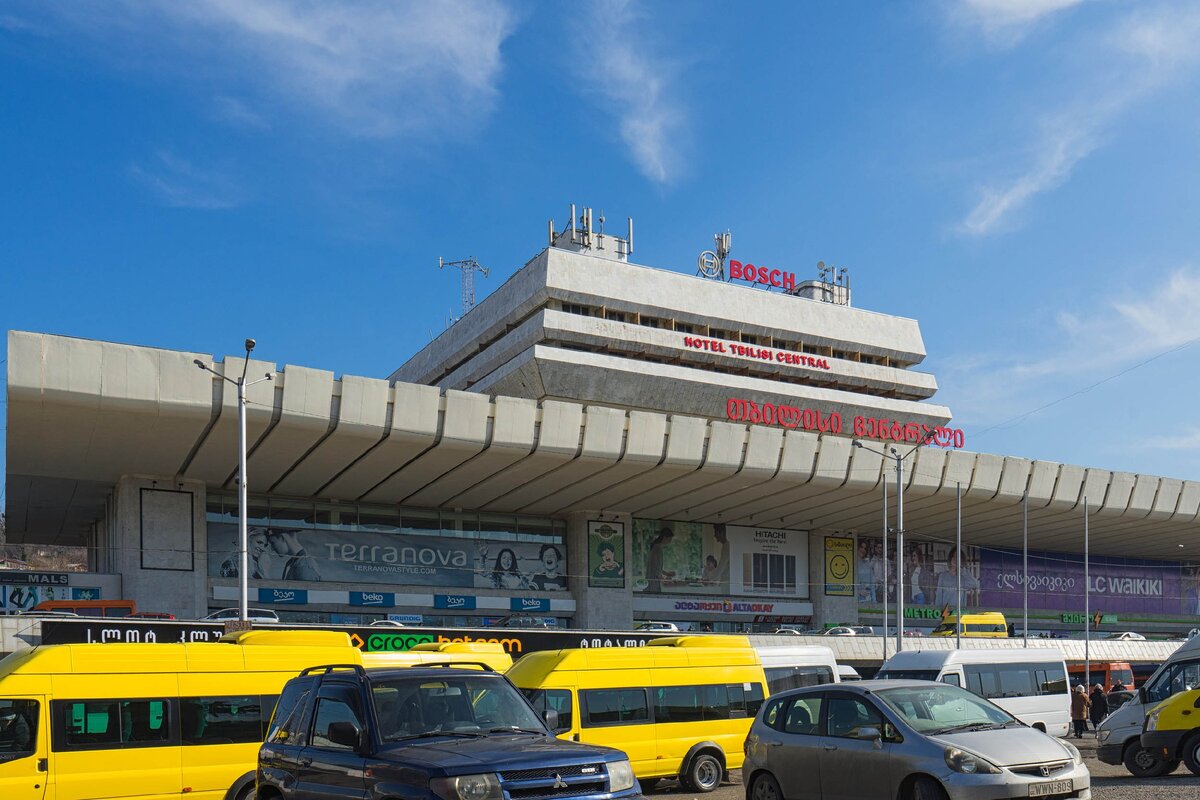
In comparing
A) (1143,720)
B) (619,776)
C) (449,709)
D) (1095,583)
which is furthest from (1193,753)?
(1095,583)

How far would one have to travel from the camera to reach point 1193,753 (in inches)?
616

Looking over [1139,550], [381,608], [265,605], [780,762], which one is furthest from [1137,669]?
[780,762]

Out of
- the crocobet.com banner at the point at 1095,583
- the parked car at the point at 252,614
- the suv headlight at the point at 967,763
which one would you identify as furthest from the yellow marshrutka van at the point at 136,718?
the crocobet.com banner at the point at 1095,583

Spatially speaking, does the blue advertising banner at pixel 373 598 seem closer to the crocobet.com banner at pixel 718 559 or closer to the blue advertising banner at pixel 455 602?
the blue advertising banner at pixel 455 602

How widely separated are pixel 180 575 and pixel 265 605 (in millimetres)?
4499

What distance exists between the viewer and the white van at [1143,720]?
16375 millimetres

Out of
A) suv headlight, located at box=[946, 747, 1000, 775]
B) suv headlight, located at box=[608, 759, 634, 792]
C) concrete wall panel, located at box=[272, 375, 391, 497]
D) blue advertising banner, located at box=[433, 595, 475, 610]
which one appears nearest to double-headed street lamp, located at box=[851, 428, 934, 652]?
blue advertising banner, located at box=[433, 595, 475, 610]

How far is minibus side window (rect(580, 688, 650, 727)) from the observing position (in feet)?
57.7

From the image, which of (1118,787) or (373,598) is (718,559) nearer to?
(373,598)

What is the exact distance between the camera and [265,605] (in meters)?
47.2

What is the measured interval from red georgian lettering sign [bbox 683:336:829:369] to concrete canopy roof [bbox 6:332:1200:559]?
1404cm

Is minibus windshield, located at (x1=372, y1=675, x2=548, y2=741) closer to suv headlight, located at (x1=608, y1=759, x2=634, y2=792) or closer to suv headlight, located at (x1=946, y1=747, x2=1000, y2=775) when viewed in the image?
suv headlight, located at (x1=608, y1=759, x2=634, y2=792)

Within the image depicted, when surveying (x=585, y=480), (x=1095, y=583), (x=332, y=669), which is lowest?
(x=1095, y=583)

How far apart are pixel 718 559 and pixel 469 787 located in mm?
52898
